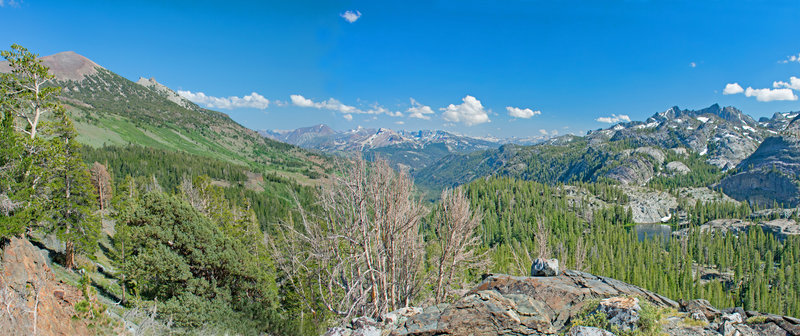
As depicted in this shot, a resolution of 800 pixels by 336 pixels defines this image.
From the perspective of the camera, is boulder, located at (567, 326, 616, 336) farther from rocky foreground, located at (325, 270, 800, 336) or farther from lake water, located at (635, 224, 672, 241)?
lake water, located at (635, 224, 672, 241)

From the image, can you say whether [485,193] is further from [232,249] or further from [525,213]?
[232,249]

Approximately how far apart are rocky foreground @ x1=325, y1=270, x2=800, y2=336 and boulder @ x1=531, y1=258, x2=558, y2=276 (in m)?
2.87

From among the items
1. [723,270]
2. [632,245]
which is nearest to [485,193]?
[632,245]

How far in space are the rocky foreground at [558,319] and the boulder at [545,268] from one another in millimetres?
2870

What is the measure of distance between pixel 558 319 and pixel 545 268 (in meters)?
4.27

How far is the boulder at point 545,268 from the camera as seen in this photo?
1598cm

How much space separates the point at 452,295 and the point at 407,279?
4352 mm

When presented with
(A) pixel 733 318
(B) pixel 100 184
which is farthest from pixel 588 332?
(B) pixel 100 184

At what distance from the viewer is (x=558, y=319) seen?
1207cm

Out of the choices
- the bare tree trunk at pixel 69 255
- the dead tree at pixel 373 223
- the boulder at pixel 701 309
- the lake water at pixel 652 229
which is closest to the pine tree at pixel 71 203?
the bare tree trunk at pixel 69 255

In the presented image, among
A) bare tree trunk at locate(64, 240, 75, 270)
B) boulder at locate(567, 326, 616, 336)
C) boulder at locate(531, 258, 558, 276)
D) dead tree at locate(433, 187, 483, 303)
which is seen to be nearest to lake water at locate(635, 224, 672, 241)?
boulder at locate(531, 258, 558, 276)

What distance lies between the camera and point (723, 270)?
278 ft

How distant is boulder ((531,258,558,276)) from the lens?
15984 millimetres

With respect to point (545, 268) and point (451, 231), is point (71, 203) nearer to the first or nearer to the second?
point (451, 231)
